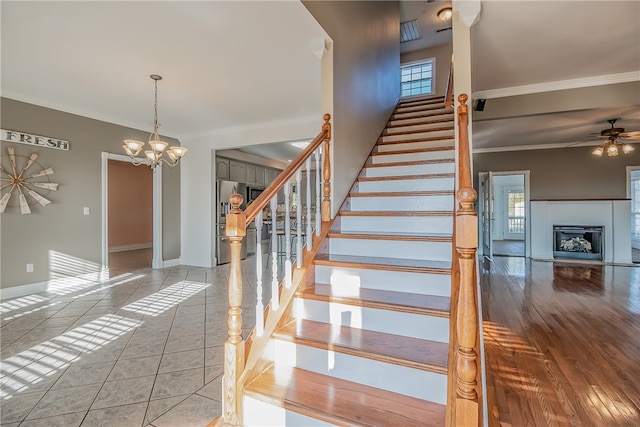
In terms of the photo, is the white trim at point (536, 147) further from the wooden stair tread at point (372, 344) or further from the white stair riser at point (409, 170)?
the wooden stair tread at point (372, 344)

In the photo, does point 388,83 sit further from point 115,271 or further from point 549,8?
point 115,271

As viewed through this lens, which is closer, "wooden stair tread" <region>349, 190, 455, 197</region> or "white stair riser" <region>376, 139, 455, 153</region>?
"wooden stair tread" <region>349, 190, 455, 197</region>

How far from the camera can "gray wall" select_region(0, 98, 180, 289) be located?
406cm

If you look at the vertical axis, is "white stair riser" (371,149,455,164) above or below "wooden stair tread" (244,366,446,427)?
above

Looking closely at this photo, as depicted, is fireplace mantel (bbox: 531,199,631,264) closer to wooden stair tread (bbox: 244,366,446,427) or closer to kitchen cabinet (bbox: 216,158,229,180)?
kitchen cabinet (bbox: 216,158,229,180)

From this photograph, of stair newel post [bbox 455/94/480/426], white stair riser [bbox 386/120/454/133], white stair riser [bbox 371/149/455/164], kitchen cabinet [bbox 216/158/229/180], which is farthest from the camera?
kitchen cabinet [bbox 216/158/229/180]

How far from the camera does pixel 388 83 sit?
5016 millimetres

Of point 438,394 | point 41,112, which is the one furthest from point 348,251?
point 41,112

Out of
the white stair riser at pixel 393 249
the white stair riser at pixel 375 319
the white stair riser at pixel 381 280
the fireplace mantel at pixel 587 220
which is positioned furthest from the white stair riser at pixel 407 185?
the fireplace mantel at pixel 587 220

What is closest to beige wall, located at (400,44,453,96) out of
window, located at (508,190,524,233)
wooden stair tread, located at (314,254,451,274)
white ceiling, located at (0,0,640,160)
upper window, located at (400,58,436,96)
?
upper window, located at (400,58,436,96)

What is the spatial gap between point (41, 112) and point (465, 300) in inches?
224

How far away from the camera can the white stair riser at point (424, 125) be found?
4.29 metres

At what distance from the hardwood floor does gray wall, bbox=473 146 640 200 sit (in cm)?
280

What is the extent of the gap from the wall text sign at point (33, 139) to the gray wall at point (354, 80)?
4190 mm
